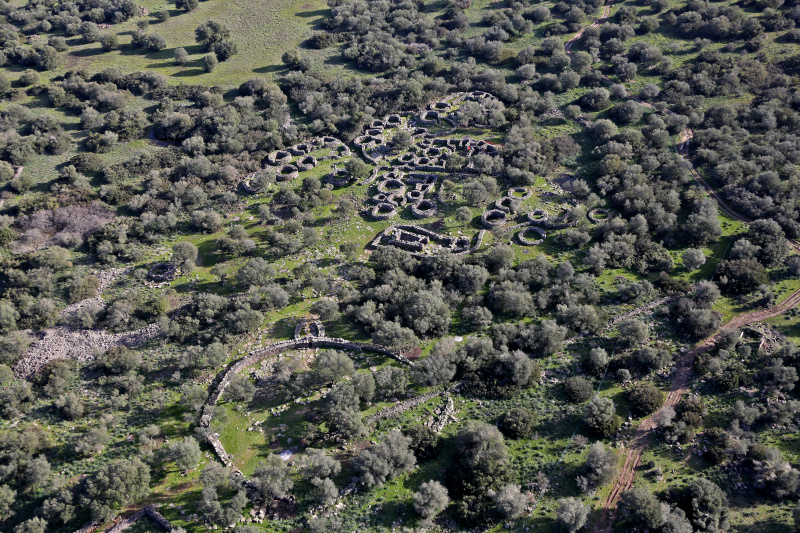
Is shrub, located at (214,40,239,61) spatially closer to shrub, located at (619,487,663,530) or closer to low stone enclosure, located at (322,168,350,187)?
low stone enclosure, located at (322,168,350,187)

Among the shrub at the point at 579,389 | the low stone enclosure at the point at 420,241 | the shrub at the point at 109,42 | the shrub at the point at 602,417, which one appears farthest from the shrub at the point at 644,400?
the shrub at the point at 109,42

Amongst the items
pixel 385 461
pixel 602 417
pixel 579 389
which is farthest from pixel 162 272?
pixel 602 417

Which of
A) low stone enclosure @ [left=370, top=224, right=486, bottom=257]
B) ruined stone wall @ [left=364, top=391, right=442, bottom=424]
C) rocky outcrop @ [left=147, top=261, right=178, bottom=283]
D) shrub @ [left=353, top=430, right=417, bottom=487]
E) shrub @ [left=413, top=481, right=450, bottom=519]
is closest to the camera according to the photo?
shrub @ [left=413, top=481, right=450, bottom=519]

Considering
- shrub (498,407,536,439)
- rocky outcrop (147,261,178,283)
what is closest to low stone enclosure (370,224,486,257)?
shrub (498,407,536,439)

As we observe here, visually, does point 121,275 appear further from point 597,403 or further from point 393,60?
point 393,60

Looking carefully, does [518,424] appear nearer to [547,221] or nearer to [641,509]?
[641,509]

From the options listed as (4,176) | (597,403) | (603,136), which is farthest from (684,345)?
(4,176)

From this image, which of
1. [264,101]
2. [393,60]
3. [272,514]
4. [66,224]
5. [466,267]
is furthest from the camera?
[393,60]
